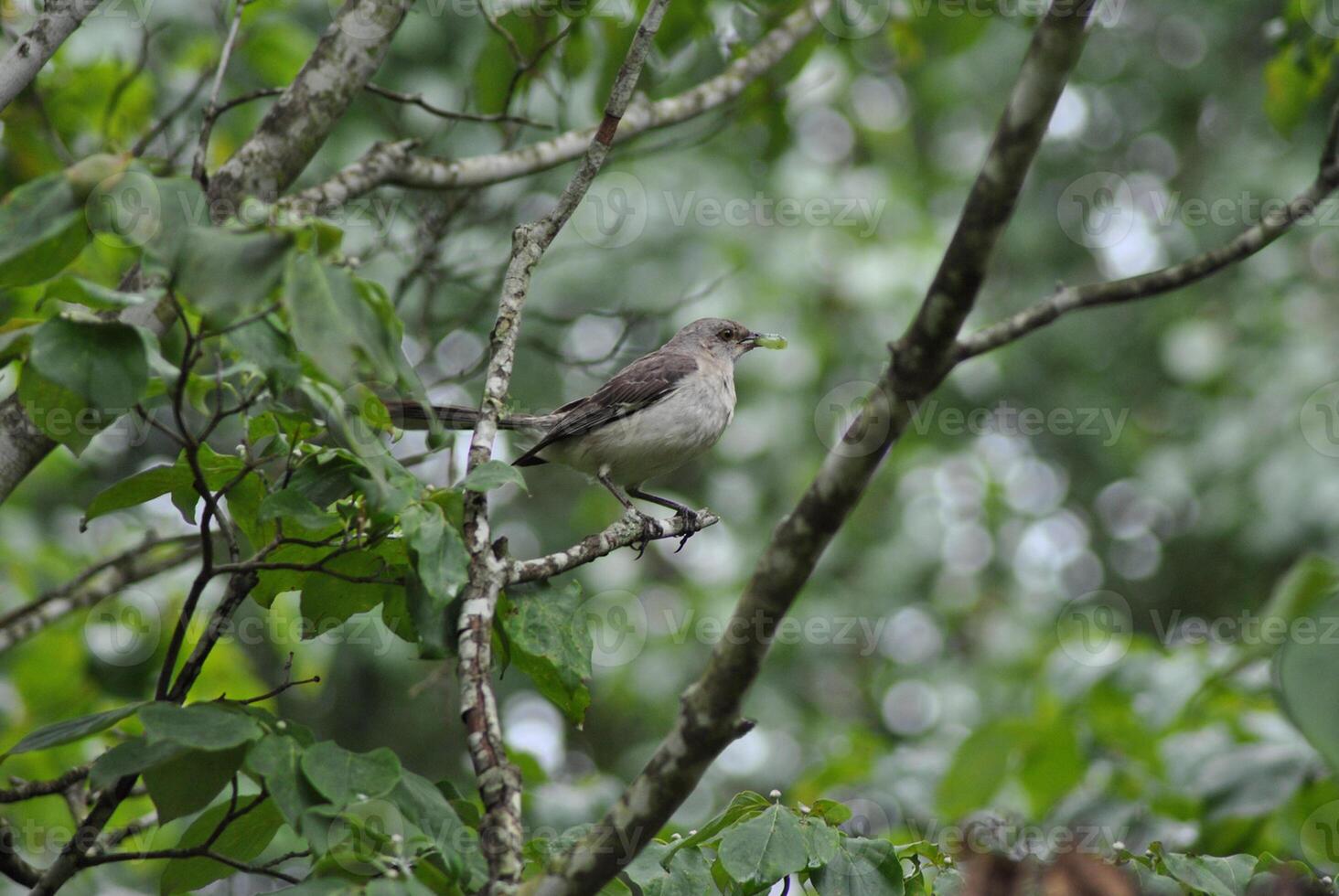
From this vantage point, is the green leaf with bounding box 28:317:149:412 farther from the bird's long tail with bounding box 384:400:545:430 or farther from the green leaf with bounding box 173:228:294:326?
the bird's long tail with bounding box 384:400:545:430

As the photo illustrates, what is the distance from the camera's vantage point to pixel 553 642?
2.79 m

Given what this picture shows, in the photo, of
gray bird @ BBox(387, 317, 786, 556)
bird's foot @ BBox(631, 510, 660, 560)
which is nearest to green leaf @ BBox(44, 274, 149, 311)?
bird's foot @ BBox(631, 510, 660, 560)

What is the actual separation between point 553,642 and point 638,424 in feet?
10.4

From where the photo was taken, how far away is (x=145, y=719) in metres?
A: 2.29

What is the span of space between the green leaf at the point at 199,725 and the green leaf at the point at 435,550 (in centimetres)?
44

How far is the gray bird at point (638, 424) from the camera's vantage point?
587 centimetres

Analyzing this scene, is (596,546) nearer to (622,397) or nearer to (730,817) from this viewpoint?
(730,817)

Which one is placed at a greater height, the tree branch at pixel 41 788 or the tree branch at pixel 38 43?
the tree branch at pixel 38 43

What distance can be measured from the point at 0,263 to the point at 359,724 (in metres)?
8.31

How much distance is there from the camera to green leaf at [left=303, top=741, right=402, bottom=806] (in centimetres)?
223

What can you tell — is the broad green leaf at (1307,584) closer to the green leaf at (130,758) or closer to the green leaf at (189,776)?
the green leaf at (189,776)

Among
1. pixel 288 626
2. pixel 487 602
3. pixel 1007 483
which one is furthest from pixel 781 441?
pixel 487 602

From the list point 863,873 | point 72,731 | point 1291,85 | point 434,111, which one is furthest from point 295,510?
point 1291,85

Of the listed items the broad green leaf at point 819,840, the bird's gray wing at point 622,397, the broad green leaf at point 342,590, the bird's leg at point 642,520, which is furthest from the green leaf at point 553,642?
the bird's gray wing at point 622,397
